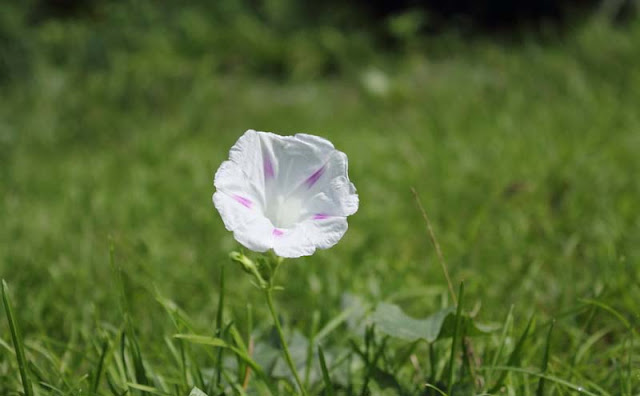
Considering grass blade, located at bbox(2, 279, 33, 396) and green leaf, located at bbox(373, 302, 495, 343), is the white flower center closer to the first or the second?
green leaf, located at bbox(373, 302, 495, 343)

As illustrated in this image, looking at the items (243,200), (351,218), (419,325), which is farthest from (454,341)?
(351,218)

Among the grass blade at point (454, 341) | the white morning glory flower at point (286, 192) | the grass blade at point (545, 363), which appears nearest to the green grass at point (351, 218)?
the grass blade at point (545, 363)

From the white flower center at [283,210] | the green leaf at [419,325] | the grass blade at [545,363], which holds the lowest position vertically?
the grass blade at [545,363]

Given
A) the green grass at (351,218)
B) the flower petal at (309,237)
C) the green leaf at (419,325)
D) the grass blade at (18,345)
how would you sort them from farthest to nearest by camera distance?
1. the green grass at (351,218)
2. the green leaf at (419,325)
3. the grass blade at (18,345)
4. the flower petal at (309,237)

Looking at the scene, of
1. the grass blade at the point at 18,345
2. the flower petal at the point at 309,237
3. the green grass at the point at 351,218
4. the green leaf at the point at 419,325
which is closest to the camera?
the flower petal at the point at 309,237

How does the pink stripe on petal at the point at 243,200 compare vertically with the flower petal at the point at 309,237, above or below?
above

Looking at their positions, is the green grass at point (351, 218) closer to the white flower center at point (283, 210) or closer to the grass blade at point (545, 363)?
the grass blade at point (545, 363)

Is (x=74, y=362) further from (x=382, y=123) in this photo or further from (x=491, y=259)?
(x=382, y=123)

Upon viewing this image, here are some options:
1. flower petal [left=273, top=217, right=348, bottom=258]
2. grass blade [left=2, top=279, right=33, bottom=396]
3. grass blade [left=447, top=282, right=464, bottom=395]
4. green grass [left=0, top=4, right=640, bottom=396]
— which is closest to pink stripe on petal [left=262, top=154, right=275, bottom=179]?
flower petal [left=273, top=217, right=348, bottom=258]
